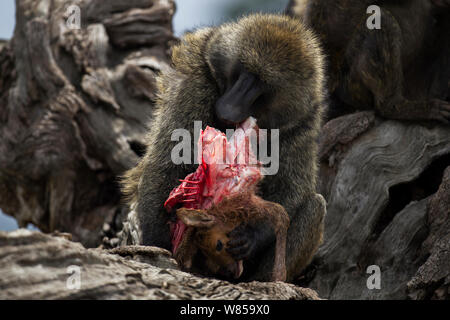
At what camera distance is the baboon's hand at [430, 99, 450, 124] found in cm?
380

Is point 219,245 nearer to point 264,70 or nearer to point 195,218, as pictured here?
point 195,218

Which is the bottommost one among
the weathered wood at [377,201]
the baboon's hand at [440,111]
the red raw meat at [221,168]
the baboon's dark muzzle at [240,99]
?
the weathered wood at [377,201]

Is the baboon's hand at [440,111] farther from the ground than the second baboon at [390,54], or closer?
closer

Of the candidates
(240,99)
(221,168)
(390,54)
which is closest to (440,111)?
(390,54)

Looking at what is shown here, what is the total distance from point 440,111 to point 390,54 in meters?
0.48

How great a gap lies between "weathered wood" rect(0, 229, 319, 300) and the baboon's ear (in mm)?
319

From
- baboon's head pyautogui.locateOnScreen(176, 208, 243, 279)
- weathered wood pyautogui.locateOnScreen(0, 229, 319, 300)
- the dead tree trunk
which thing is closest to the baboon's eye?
baboon's head pyautogui.locateOnScreen(176, 208, 243, 279)

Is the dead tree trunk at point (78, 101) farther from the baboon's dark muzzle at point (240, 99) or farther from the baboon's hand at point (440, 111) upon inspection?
the baboon's dark muzzle at point (240, 99)

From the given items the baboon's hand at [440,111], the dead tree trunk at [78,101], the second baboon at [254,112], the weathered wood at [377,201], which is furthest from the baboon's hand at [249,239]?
the dead tree trunk at [78,101]

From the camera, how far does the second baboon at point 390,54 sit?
12.7 ft

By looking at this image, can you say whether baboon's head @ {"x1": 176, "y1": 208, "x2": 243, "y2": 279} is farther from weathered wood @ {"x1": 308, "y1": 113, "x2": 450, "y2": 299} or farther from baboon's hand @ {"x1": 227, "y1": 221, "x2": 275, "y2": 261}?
weathered wood @ {"x1": 308, "y1": 113, "x2": 450, "y2": 299}
